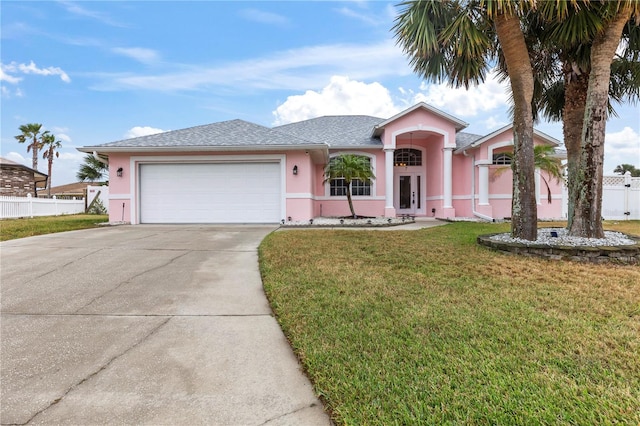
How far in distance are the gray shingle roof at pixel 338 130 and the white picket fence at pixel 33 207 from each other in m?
14.0

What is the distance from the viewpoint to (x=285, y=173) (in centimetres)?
1142

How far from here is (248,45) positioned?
12.2 meters

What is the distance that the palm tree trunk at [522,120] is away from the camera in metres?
6.22

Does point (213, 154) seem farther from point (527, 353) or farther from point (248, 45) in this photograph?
point (527, 353)

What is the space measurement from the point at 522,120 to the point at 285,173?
24.5 ft

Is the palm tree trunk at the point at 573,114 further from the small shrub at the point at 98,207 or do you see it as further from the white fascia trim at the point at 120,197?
the small shrub at the point at 98,207

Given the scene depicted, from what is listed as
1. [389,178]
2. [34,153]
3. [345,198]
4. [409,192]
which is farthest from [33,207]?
[409,192]

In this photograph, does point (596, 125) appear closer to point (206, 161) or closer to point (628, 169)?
point (206, 161)

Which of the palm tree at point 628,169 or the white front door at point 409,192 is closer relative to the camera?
the white front door at point 409,192

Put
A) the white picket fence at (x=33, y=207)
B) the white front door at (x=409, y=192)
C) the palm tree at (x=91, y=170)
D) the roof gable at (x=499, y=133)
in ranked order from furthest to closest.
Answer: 1. the palm tree at (x=91, y=170)
2. the white front door at (x=409, y=192)
3. the white picket fence at (x=33, y=207)
4. the roof gable at (x=499, y=133)

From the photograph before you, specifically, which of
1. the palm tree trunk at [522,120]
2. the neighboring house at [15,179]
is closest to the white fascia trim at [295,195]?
the palm tree trunk at [522,120]

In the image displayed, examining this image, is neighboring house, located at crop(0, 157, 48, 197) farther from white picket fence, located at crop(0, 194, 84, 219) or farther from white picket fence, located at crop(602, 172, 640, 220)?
white picket fence, located at crop(602, 172, 640, 220)

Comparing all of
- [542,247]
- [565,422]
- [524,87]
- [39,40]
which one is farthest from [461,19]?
[39,40]

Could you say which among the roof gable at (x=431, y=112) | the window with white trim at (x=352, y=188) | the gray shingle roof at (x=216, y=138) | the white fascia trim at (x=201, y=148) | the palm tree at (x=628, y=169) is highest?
the palm tree at (x=628, y=169)
